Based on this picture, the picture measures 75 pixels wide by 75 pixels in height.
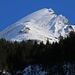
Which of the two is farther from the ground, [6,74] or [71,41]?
[71,41]

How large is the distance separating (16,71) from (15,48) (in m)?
12.8

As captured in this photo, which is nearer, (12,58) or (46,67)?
(46,67)

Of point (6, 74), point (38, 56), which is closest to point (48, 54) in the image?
point (38, 56)

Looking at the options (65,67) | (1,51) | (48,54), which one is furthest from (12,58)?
(65,67)

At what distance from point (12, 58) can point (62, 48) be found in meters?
17.8

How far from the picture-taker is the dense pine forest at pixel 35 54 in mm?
104062

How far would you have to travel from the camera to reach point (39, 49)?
4592 inches

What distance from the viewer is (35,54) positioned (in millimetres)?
114188

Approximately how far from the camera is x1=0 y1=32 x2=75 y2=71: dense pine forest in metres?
104

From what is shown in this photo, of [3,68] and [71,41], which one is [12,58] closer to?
[3,68]

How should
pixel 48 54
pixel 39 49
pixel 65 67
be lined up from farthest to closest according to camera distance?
pixel 39 49 → pixel 48 54 → pixel 65 67

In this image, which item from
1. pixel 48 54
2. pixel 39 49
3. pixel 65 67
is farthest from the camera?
pixel 39 49

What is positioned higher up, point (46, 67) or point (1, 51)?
point (1, 51)

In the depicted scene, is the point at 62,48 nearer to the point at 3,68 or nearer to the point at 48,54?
the point at 48,54
